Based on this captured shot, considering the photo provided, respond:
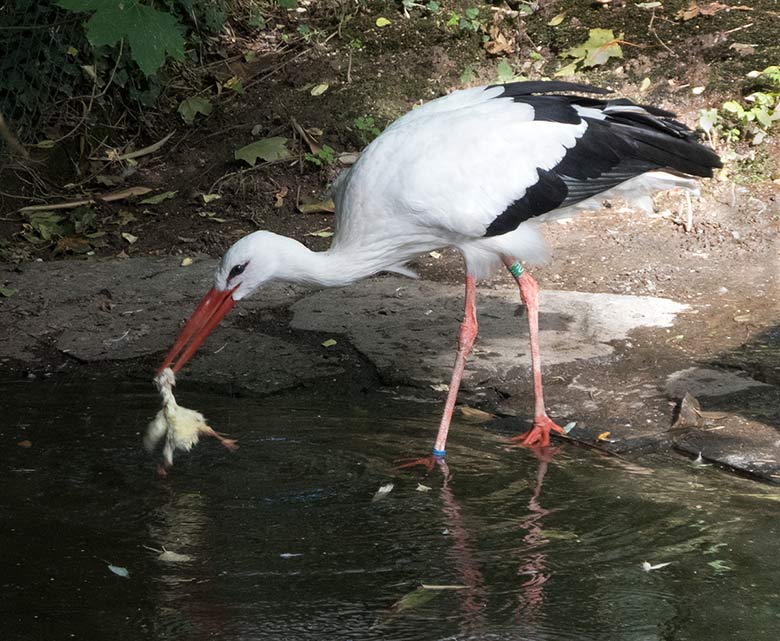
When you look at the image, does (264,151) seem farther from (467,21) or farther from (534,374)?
(534,374)

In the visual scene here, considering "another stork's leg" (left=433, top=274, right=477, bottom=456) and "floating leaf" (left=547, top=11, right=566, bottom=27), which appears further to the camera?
"floating leaf" (left=547, top=11, right=566, bottom=27)

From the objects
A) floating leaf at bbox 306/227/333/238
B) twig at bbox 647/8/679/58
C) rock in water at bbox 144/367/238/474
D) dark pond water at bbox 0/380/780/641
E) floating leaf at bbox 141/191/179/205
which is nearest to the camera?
dark pond water at bbox 0/380/780/641

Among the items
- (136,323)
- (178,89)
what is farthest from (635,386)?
(178,89)

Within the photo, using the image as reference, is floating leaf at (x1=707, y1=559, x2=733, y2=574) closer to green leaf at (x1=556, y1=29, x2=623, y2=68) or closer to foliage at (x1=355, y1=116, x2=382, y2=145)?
foliage at (x1=355, y1=116, x2=382, y2=145)

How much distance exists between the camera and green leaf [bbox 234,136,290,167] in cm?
700

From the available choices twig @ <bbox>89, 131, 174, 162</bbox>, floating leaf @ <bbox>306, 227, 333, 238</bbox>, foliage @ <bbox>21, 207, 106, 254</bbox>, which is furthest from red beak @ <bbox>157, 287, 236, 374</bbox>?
twig @ <bbox>89, 131, 174, 162</bbox>

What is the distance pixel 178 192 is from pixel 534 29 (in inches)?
101

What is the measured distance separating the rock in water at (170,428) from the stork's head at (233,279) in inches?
4.3

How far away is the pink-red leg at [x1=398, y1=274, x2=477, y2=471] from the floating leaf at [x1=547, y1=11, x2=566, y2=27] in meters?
3.52

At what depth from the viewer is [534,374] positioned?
182 inches

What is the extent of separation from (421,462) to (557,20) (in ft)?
14.5

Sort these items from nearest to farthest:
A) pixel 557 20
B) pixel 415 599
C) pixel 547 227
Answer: pixel 415 599 → pixel 547 227 → pixel 557 20

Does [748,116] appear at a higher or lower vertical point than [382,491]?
higher

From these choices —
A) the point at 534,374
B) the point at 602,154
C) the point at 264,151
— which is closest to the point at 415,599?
the point at 534,374
